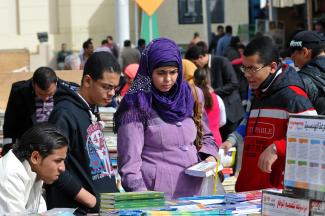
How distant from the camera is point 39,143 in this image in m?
4.27

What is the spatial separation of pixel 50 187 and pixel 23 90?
3.04 m

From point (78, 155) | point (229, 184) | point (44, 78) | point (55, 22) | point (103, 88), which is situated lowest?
point (229, 184)

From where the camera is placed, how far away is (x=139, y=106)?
15.9 feet

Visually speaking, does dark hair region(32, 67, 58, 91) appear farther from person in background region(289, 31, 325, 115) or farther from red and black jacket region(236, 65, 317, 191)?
red and black jacket region(236, 65, 317, 191)

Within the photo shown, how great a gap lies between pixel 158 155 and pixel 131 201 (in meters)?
0.95

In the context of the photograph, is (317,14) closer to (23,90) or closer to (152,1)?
(152,1)

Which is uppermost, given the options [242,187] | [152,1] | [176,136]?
[152,1]

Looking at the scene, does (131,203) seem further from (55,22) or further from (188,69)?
(55,22)

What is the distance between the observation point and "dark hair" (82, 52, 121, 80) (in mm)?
4773

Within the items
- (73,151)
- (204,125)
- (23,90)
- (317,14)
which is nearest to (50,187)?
(73,151)

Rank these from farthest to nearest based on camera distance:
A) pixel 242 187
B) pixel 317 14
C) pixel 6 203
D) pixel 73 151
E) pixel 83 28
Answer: pixel 83 28, pixel 317 14, pixel 242 187, pixel 73 151, pixel 6 203

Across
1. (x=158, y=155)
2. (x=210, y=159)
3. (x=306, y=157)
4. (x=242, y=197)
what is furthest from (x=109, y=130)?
(x=306, y=157)

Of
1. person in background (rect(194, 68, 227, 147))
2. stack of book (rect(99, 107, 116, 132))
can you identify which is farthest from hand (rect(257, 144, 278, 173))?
person in background (rect(194, 68, 227, 147))

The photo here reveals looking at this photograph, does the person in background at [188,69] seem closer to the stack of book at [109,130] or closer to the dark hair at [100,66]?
the stack of book at [109,130]
